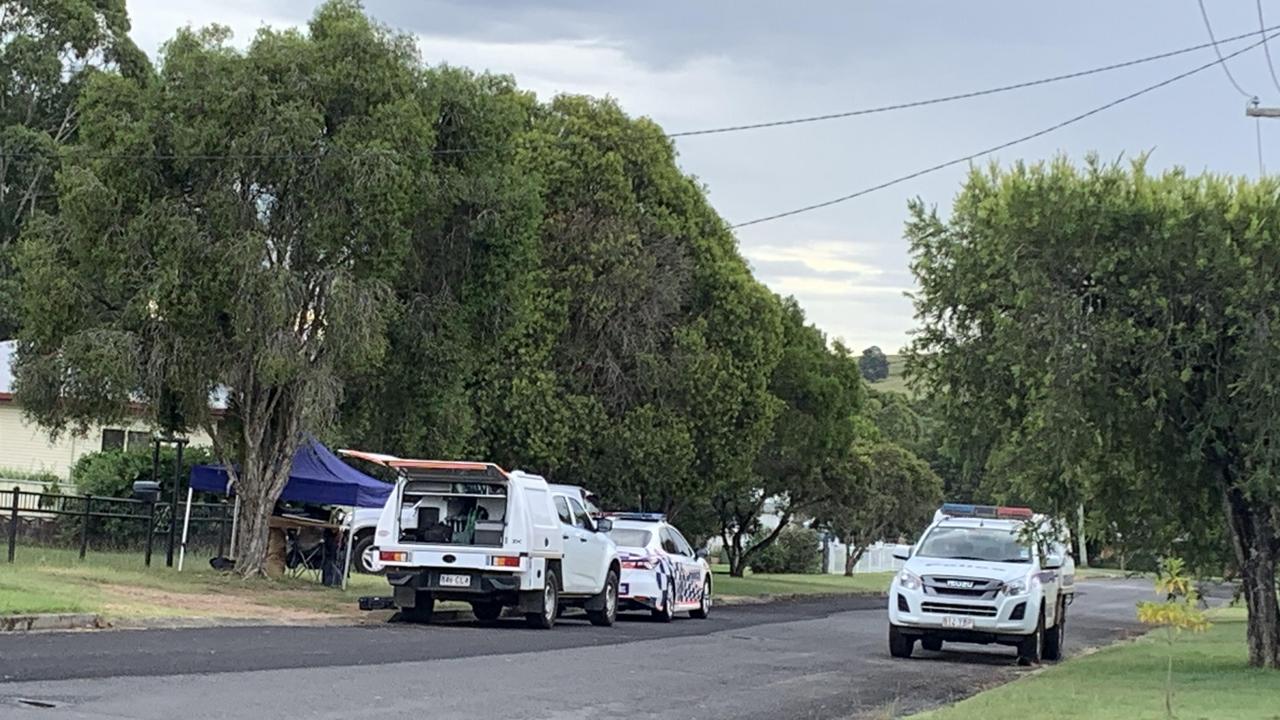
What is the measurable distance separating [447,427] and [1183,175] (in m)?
15.3

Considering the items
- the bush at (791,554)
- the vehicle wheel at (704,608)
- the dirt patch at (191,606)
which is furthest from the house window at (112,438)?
the bush at (791,554)

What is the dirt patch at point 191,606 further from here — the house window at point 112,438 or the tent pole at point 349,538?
the house window at point 112,438

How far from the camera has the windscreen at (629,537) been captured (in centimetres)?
2633

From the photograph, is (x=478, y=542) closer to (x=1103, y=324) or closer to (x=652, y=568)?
(x=652, y=568)

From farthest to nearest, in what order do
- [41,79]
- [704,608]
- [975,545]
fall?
[41,79], [704,608], [975,545]

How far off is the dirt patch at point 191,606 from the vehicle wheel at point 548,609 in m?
2.78

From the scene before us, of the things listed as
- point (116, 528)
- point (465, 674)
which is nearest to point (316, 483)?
point (116, 528)

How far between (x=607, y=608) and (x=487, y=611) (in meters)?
1.77

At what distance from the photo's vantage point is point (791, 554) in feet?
205

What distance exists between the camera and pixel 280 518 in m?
27.5

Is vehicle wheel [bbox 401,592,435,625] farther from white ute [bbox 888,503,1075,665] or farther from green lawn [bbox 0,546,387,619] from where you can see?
white ute [bbox 888,503,1075,665]

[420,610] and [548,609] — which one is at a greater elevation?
[548,609]

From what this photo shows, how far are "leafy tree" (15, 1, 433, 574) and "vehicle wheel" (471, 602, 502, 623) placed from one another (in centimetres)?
384

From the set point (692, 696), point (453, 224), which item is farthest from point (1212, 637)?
point (692, 696)
